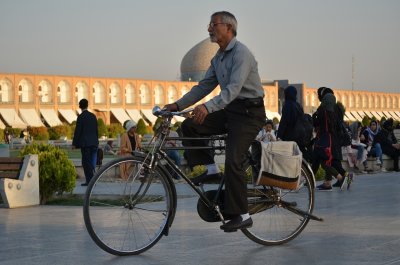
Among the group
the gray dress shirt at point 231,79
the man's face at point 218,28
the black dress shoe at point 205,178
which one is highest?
the man's face at point 218,28

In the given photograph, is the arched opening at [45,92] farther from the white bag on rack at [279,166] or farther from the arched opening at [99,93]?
the white bag on rack at [279,166]

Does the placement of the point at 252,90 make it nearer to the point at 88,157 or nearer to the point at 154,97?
the point at 88,157

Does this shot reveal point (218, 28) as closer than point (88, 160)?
Yes

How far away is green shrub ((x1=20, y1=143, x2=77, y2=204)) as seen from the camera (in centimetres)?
785

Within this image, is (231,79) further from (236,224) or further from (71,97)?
(71,97)

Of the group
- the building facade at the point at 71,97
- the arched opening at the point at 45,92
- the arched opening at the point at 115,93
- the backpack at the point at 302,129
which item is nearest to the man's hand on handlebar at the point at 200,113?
the backpack at the point at 302,129

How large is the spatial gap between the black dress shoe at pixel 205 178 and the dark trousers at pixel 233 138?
8 cm

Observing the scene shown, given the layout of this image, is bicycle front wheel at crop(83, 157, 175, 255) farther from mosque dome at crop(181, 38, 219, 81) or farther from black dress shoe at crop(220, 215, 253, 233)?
mosque dome at crop(181, 38, 219, 81)

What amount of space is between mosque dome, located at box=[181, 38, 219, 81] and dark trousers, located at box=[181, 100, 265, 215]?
6685 cm

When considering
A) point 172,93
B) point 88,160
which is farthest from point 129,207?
point 172,93

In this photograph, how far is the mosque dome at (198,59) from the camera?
72000 mm

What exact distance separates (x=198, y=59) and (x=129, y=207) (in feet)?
226

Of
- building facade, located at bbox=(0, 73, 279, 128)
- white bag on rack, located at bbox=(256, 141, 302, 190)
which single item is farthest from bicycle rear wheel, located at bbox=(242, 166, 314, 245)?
building facade, located at bbox=(0, 73, 279, 128)

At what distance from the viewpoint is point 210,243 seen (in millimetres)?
4590
